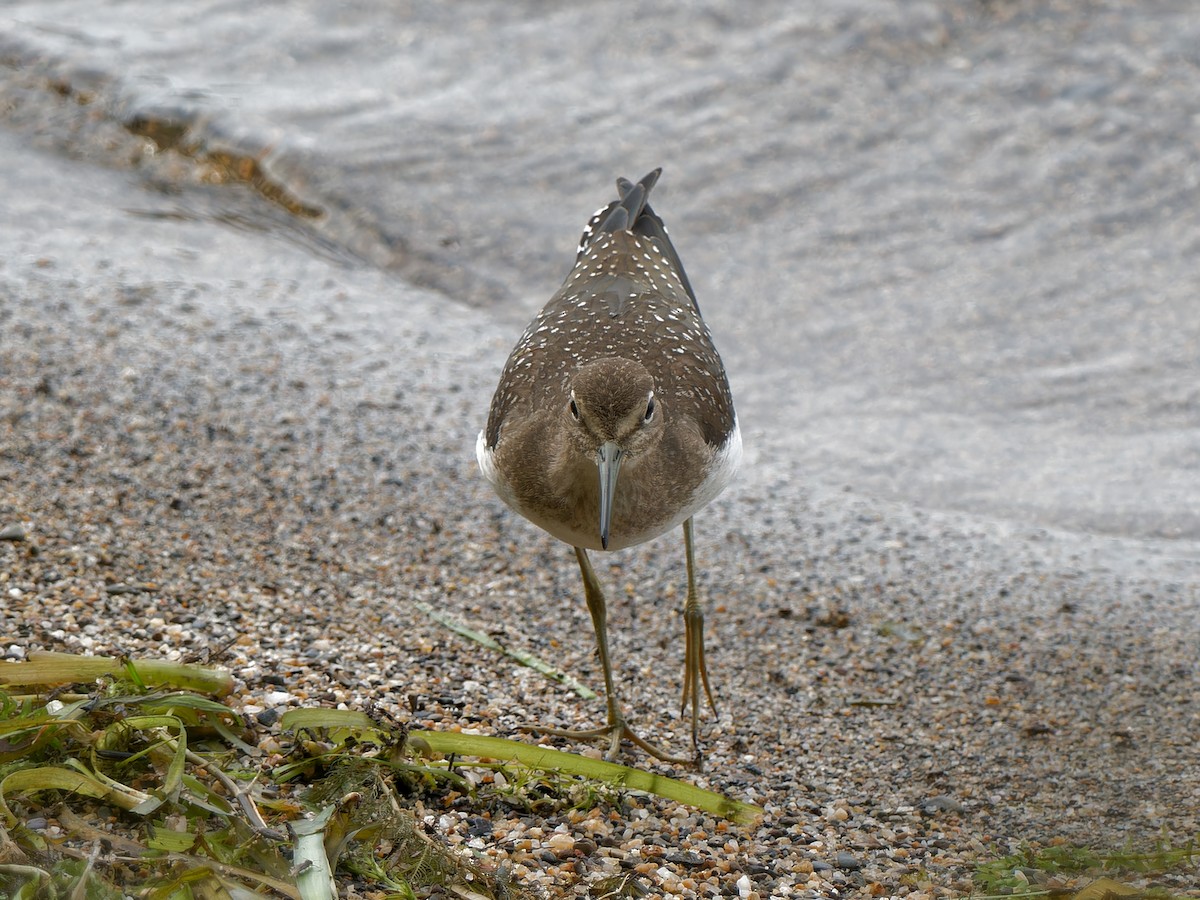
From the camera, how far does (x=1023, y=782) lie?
3668 millimetres

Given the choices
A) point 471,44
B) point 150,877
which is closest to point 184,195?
point 471,44

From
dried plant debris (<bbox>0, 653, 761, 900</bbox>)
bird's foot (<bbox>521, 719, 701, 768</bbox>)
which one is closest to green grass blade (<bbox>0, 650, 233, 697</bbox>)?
dried plant debris (<bbox>0, 653, 761, 900</bbox>)

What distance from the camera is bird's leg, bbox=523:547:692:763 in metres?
3.81

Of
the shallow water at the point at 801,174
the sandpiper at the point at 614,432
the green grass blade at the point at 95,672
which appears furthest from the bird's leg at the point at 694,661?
the shallow water at the point at 801,174

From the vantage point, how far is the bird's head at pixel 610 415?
3.74 meters

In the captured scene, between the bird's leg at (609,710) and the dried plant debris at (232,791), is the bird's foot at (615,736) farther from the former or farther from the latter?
the dried plant debris at (232,791)

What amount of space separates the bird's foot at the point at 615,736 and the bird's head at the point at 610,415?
560 mm

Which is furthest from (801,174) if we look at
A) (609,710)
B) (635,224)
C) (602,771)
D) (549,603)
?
(602,771)

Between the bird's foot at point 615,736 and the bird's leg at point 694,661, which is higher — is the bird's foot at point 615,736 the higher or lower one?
the lower one

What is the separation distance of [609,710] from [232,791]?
1357 mm

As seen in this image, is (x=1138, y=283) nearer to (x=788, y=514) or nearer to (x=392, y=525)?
(x=788, y=514)

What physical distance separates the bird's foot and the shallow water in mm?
2198

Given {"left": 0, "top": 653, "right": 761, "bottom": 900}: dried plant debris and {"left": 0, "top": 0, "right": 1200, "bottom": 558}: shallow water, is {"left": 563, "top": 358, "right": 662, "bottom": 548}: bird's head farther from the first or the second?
{"left": 0, "top": 0, "right": 1200, "bottom": 558}: shallow water

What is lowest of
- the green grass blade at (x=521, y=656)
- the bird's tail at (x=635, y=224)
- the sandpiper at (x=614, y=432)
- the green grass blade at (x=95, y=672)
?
the green grass blade at (x=521, y=656)
